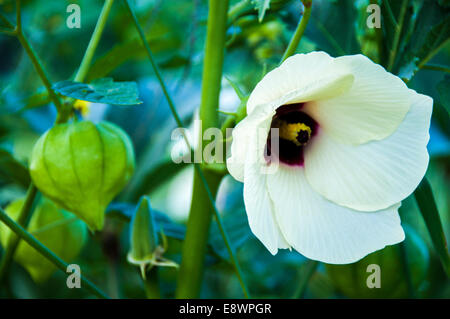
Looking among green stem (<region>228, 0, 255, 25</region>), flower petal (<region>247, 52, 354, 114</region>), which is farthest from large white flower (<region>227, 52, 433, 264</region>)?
green stem (<region>228, 0, 255, 25</region>)

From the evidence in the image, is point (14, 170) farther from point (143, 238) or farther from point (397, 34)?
point (397, 34)

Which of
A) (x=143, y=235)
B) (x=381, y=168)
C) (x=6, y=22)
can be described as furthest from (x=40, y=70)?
(x=381, y=168)

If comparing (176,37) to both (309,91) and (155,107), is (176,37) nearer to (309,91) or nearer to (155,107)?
(155,107)

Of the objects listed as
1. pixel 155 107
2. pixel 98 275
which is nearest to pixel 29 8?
pixel 155 107

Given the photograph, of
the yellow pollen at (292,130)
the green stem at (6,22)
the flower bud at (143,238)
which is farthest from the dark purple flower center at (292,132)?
the green stem at (6,22)

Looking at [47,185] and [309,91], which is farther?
[47,185]

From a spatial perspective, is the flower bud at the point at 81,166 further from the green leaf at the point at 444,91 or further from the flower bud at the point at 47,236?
the green leaf at the point at 444,91
